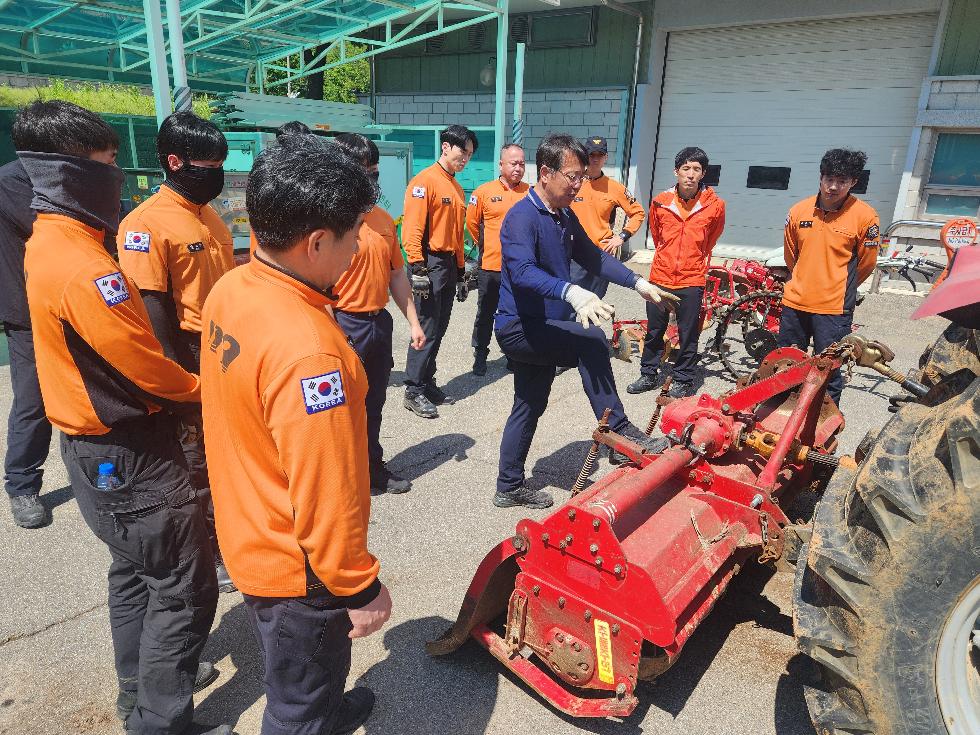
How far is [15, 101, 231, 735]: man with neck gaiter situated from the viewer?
2143 millimetres

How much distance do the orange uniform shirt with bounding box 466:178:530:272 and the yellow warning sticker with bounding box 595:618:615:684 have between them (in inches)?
180

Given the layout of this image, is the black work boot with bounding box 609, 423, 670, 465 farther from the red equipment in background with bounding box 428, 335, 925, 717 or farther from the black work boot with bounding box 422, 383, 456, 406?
the black work boot with bounding box 422, 383, 456, 406

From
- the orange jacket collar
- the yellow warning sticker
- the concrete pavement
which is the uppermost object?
the orange jacket collar

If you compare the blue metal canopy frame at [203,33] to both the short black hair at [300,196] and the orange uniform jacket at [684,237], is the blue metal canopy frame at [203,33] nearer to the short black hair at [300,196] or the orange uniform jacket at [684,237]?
the orange uniform jacket at [684,237]

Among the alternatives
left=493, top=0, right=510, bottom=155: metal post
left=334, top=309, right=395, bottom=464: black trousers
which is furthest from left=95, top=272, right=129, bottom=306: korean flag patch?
left=493, top=0, right=510, bottom=155: metal post

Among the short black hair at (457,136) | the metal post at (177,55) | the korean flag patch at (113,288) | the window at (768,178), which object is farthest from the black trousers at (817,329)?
the window at (768,178)

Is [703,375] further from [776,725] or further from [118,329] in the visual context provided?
[118,329]

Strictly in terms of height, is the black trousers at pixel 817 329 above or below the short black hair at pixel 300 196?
below

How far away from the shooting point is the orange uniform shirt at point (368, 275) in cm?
397

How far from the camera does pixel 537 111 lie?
42.8 feet

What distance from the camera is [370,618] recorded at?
69.4 inches

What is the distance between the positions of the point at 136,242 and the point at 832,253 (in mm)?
4671

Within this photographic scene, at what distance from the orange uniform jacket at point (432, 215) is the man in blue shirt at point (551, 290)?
2.11 metres

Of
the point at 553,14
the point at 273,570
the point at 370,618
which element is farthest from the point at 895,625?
the point at 553,14
